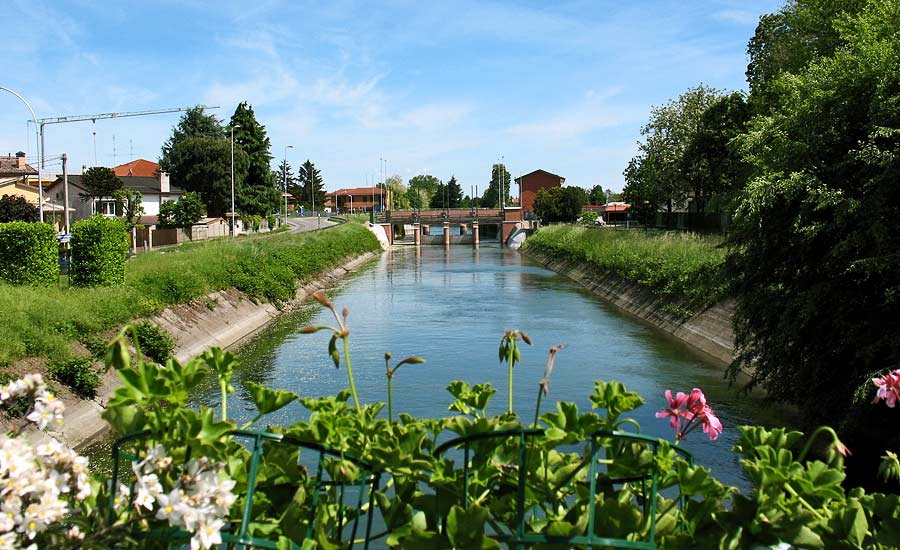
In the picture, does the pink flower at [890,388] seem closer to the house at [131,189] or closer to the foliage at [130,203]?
the foliage at [130,203]

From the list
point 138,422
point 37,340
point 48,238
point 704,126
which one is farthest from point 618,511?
point 704,126

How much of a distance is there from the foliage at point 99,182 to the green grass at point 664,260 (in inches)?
1211

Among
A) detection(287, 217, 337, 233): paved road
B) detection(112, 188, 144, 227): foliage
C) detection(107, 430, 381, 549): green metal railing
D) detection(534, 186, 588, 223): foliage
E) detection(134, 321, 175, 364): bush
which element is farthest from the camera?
detection(534, 186, 588, 223): foliage

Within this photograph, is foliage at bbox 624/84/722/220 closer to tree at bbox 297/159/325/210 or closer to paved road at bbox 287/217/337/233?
paved road at bbox 287/217/337/233

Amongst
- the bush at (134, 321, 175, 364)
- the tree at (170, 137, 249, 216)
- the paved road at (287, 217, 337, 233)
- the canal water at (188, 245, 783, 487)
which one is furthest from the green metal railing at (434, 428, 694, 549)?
the tree at (170, 137, 249, 216)

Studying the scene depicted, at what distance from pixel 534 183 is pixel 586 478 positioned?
134072mm

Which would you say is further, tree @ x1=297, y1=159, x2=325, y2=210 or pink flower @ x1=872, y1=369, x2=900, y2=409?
tree @ x1=297, y1=159, x2=325, y2=210

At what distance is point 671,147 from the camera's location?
5009 cm

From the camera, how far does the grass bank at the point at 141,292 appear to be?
522 inches

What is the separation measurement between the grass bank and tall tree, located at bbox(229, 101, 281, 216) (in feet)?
94.4

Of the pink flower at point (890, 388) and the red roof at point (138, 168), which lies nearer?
the pink flower at point (890, 388)

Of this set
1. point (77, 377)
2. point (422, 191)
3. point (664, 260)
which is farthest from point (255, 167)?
point (422, 191)

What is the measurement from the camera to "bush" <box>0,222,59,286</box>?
56.7 ft

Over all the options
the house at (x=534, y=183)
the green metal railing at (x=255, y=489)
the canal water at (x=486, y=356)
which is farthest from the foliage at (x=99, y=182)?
the house at (x=534, y=183)
